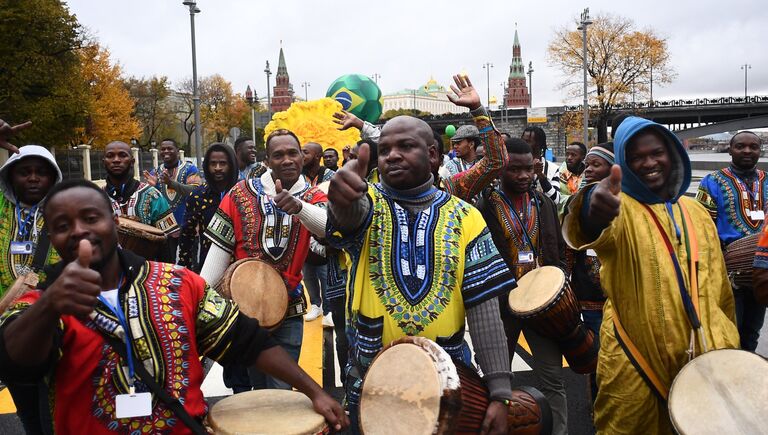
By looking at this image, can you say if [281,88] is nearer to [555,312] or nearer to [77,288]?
[555,312]

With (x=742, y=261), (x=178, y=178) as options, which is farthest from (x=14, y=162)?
(x=178, y=178)

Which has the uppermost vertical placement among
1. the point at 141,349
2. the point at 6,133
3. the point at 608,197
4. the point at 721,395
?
the point at 6,133

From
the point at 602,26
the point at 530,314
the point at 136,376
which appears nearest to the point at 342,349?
the point at 530,314

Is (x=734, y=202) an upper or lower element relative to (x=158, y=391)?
upper

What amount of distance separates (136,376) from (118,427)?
179 mm

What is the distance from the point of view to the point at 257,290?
3963 mm

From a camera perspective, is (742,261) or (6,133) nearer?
(742,261)

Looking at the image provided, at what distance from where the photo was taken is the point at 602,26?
44.3 m

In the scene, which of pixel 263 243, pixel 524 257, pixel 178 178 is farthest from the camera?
pixel 178 178

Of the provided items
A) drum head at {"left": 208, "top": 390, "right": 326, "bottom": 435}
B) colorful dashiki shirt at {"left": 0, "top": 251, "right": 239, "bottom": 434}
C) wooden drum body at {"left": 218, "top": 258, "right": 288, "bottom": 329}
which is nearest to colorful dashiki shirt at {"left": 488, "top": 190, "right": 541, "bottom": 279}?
wooden drum body at {"left": 218, "top": 258, "right": 288, "bottom": 329}

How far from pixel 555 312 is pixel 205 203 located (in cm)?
309

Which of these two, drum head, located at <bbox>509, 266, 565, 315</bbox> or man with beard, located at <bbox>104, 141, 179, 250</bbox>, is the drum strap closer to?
drum head, located at <bbox>509, 266, 565, 315</bbox>

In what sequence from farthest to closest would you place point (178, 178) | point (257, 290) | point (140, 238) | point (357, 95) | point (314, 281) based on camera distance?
point (357, 95), point (178, 178), point (314, 281), point (140, 238), point (257, 290)

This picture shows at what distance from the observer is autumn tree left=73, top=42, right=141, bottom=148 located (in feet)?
151
